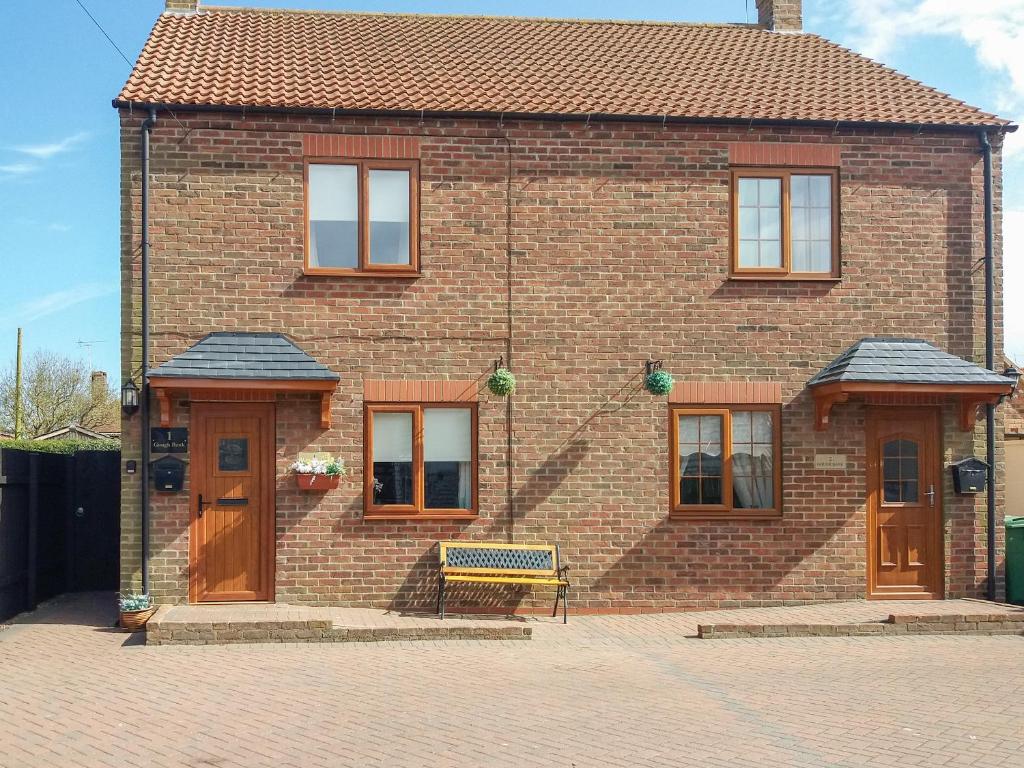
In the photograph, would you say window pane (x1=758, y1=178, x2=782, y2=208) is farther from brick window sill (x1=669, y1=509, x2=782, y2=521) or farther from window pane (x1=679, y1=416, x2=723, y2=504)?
brick window sill (x1=669, y1=509, x2=782, y2=521)

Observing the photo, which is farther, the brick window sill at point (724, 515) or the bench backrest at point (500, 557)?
the brick window sill at point (724, 515)

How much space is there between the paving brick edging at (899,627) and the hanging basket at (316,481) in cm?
437

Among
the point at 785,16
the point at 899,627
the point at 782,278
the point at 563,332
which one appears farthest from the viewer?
the point at 785,16

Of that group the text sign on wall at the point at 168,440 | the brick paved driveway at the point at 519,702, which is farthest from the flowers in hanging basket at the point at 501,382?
the text sign on wall at the point at 168,440

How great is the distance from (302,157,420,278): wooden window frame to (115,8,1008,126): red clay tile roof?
0.64 metres

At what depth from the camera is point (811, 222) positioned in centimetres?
1324

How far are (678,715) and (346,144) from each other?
7702 mm

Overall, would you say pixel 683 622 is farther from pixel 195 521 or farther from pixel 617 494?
pixel 195 521

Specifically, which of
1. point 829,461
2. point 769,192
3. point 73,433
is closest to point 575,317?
point 769,192

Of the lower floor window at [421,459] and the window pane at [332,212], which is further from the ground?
the window pane at [332,212]

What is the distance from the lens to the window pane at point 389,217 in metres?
12.7

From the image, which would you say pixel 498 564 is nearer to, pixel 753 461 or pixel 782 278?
pixel 753 461

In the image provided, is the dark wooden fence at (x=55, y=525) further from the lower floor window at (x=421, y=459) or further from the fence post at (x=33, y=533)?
the lower floor window at (x=421, y=459)

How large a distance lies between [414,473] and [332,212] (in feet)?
10.6
